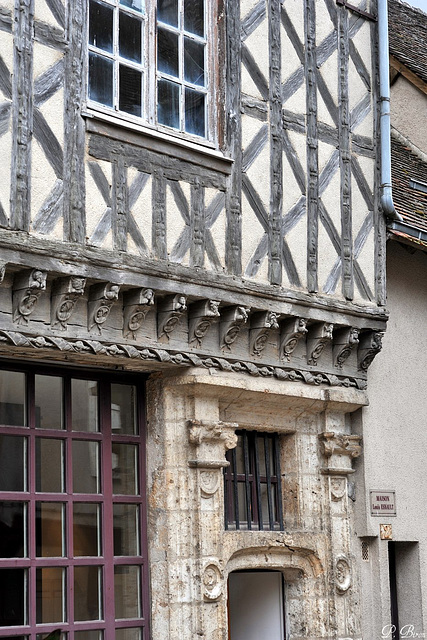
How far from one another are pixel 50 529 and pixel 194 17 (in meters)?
3.22

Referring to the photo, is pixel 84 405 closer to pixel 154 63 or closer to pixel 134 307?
pixel 134 307

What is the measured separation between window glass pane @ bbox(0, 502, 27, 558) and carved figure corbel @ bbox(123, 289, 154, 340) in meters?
1.14

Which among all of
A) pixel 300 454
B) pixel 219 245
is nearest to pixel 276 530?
pixel 300 454

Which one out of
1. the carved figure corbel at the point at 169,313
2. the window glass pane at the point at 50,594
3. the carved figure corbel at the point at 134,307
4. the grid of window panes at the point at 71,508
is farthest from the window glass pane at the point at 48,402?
the window glass pane at the point at 50,594

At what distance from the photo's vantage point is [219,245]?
6.90m

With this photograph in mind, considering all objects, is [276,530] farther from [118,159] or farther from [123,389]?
[118,159]

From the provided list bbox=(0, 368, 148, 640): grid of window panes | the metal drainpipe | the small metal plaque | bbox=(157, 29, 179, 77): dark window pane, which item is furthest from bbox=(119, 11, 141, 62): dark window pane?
the small metal plaque

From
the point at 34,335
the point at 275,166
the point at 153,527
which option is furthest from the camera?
the point at 275,166

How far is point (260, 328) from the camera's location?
282 inches

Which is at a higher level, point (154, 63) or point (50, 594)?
point (154, 63)

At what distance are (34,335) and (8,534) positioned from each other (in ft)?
3.81

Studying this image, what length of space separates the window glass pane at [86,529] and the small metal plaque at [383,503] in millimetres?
2178

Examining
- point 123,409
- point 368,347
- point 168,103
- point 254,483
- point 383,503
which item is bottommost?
point 383,503

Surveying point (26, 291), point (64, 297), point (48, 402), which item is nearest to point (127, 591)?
point (48, 402)
